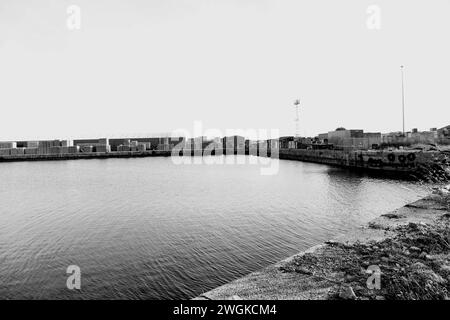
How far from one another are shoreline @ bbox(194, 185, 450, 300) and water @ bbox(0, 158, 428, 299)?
420 centimetres

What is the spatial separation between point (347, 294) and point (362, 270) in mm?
1487

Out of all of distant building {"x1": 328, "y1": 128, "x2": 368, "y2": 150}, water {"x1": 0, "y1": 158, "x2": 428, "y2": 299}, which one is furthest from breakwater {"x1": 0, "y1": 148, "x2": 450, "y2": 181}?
distant building {"x1": 328, "y1": 128, "x2": 368, "y2": 150}

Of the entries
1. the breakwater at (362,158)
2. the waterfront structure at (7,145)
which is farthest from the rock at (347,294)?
the waterfront structure at (7,145)

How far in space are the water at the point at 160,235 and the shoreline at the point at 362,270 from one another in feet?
13.8

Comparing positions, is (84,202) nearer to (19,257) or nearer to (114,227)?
(114,227)

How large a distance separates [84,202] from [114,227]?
1109 cm

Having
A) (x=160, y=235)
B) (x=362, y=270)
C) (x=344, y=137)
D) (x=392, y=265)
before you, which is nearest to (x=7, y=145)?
(x=344, y=137)

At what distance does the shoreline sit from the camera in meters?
5.88

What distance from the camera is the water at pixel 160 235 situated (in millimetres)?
11086

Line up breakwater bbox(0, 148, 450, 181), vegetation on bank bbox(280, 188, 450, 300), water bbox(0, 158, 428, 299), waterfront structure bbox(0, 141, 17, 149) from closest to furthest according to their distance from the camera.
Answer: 1. vegetation on bank bbox(280, 188, 450, 300)
2. water bbox(0, 158, 428, 299)
3. breakwater bbox(0, 148, 450, 181)
4. waterfront structure bbox(0, 141, 17, 149)

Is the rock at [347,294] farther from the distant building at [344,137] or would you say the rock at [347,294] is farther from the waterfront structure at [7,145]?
the waterfront structure at [7,145]

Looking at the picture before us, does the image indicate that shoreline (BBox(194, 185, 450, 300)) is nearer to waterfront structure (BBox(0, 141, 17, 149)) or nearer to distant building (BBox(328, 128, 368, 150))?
distant building (BBox(328, 128, 368, 150))

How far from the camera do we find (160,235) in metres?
16.6
